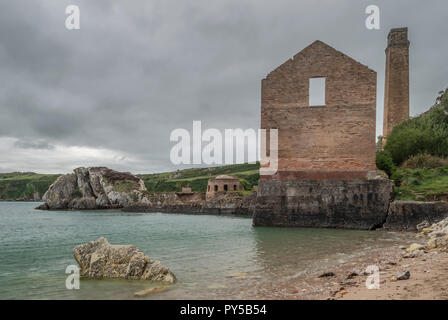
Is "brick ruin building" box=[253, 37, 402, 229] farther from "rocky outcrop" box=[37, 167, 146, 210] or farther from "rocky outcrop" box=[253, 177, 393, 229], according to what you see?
"rocky outcrop" box=[37, 167, 146, 210]

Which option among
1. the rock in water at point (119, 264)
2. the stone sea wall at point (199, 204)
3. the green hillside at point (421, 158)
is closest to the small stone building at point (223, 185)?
the stone sea wall at point (199, 204)

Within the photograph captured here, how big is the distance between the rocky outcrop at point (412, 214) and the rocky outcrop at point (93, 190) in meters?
56.8

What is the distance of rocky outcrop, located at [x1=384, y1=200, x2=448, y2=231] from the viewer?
1311 cm

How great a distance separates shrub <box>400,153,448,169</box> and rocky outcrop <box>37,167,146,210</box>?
52.7 meters

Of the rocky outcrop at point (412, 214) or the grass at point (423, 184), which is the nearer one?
the rocky outcrop at point (412, 214)

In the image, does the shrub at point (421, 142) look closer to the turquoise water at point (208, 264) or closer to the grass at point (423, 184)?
the grass at point (423, 184)

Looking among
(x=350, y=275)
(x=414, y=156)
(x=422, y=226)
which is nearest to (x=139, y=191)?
(x=414, y=156)

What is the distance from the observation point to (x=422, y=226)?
1305 centimetres

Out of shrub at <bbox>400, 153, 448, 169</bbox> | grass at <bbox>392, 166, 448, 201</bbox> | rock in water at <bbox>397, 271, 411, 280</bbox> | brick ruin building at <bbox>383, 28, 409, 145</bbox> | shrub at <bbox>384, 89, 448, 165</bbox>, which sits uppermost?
brick ruin building at <bbox>383, 28, 409, 145</bbox>

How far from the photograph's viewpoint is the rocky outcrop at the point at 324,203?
47.9 ft

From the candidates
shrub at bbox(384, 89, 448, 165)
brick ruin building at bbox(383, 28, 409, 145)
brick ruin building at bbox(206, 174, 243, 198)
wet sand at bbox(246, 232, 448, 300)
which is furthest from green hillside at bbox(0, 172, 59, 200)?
wet sand at bbox(246, 232, 448, 300)

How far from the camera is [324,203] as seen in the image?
15.3 m

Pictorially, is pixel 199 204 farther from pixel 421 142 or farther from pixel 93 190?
pixel 93 190
